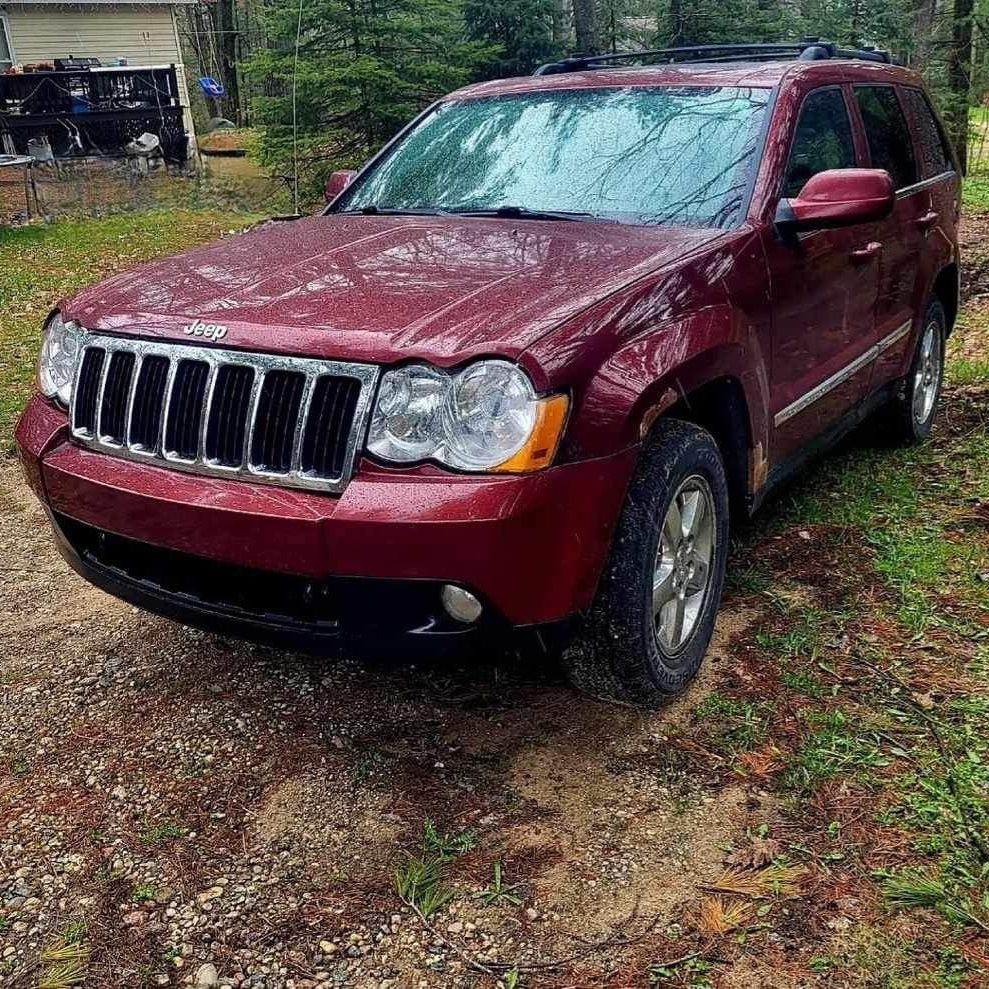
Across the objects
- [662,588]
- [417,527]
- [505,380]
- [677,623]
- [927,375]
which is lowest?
[927,375]

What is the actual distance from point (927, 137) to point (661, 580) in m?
3.19

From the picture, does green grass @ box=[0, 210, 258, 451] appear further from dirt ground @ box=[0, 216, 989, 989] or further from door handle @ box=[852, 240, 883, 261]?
door handle @ box=[852, 240, 883, 261]

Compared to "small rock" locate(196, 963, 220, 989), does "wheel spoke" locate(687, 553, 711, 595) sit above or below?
above

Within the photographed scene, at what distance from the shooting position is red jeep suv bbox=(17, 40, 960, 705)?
243 centimetres

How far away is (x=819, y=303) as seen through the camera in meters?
3.72

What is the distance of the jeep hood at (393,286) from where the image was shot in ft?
8.25

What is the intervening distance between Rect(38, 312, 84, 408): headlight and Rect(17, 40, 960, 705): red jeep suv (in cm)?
2

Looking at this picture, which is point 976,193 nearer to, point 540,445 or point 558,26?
point 558,26

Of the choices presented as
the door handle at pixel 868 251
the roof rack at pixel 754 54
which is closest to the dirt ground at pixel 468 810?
the door handle at pixel 868 251

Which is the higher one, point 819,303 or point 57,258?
point 819,303

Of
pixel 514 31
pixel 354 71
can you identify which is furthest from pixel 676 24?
pixel 354 71

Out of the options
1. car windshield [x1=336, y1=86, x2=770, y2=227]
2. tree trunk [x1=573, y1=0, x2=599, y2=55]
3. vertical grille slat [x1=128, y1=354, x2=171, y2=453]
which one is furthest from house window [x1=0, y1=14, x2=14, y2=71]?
vertical grille slat [x1=128, y1=354, x2=171, y2=453]

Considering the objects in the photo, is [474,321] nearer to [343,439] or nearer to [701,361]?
[343,439]

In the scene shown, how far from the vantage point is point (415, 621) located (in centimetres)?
251
